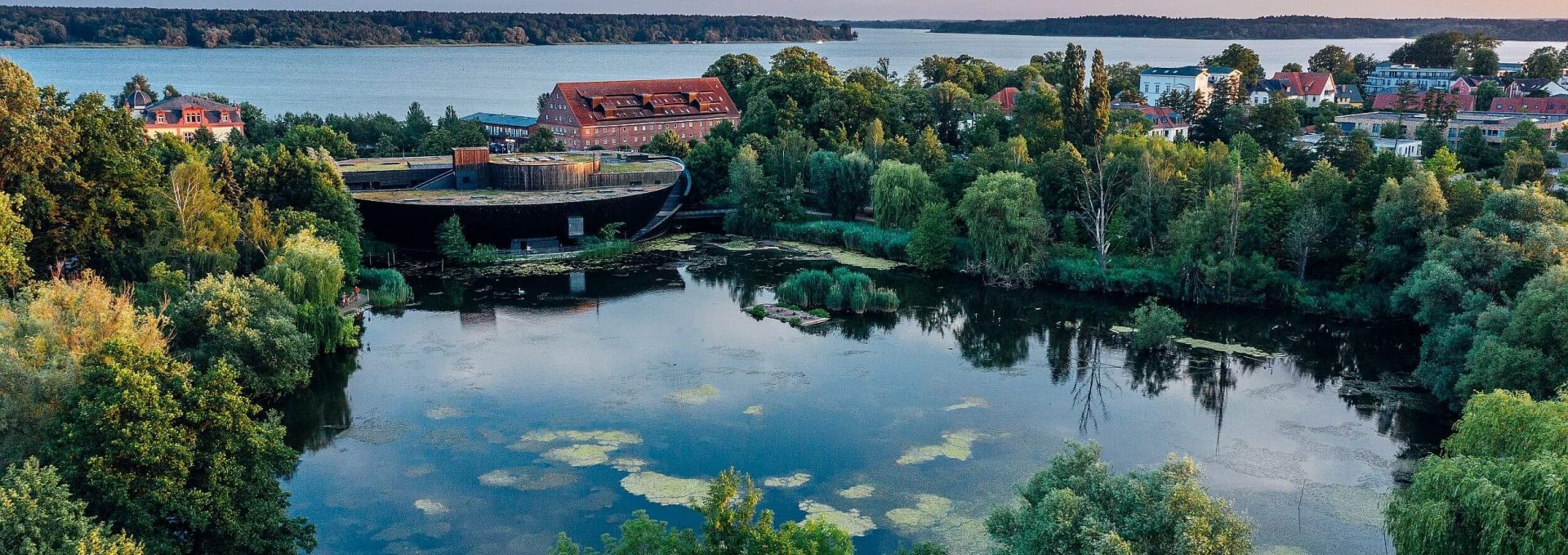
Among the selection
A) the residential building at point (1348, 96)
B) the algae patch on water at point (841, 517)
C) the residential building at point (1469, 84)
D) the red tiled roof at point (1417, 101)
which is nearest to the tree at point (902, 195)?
the algae patch on water at point (841, 517)

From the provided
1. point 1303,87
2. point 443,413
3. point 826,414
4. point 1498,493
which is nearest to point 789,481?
point 826,414

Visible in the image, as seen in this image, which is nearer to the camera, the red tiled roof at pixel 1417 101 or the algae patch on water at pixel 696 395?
the algae patch on water at pixel 696 395

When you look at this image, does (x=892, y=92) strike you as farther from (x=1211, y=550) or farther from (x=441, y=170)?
(x=1211, y=550)

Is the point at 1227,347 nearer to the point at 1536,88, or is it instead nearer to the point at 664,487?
A: the point at 664,487

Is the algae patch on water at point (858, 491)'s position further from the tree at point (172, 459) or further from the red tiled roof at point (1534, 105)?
the red tiled roof at point (1534, 105)

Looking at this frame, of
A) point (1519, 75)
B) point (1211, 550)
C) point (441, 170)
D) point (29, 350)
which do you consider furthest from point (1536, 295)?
point (1519, 75)

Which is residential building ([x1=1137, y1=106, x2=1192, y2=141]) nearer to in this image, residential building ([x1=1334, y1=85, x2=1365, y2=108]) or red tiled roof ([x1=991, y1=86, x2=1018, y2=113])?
red tiled roof ([x1=991, y1=86, x2=1018, y2=113])

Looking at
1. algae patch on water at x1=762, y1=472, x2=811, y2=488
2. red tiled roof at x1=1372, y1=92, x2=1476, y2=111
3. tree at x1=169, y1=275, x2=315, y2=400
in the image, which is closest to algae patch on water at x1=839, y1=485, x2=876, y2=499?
algae patch on water at x1=762, y1=472, x2=811, y2=488
